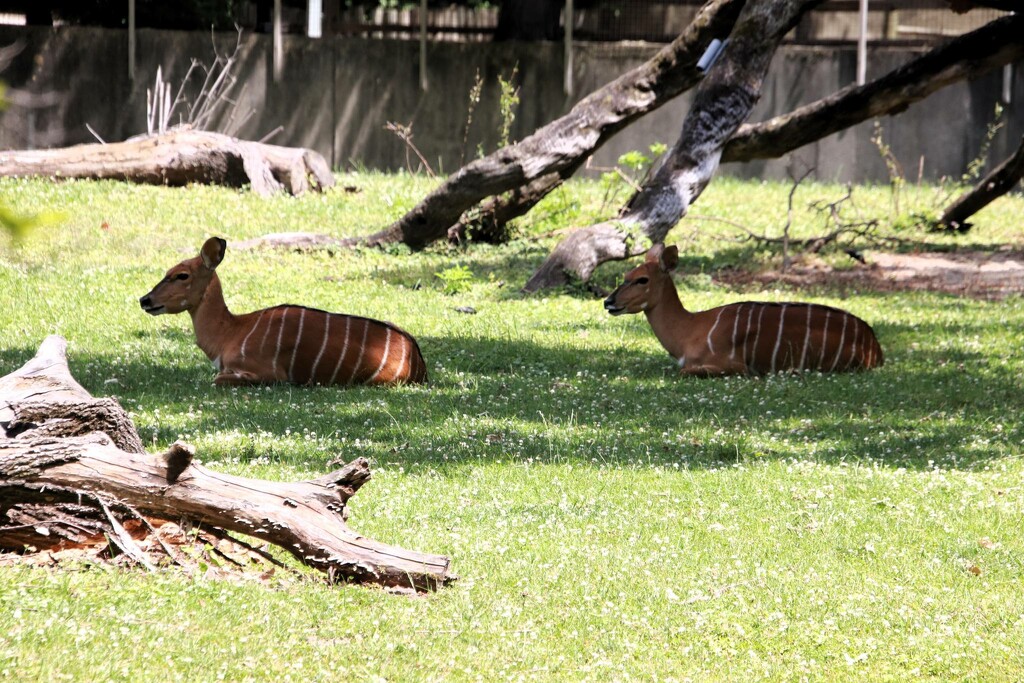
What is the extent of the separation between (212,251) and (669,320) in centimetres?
351

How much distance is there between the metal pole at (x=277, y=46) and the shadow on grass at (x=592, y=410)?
491 inches

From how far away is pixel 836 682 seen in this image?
4535mm

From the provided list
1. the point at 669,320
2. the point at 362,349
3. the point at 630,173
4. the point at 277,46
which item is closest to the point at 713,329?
the point at 669,320

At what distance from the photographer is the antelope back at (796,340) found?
9.83 m

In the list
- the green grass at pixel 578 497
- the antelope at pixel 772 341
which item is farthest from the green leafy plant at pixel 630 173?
the antelope at pixel 772 341

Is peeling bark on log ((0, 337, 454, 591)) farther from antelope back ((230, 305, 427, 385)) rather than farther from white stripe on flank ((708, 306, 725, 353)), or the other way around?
white stripe on flank ((708, 306, 725, 353))

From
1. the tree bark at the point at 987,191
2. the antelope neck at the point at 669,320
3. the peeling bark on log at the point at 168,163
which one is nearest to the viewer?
the antelope neck at the point at 669,320

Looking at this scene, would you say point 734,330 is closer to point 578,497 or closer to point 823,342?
point 823,342

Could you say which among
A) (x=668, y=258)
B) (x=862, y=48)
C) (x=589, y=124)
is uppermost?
(x=862, y=48)

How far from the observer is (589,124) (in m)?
14.1

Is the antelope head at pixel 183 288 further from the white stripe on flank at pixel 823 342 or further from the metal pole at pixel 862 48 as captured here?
the metal pole at pixel 862 48

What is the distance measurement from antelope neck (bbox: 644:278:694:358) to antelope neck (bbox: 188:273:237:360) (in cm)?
322

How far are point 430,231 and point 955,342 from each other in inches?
251

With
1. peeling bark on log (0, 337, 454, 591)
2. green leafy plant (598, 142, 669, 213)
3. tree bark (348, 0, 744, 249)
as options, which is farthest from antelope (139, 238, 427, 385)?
green leafy plant (598, 142, 669, 213)
